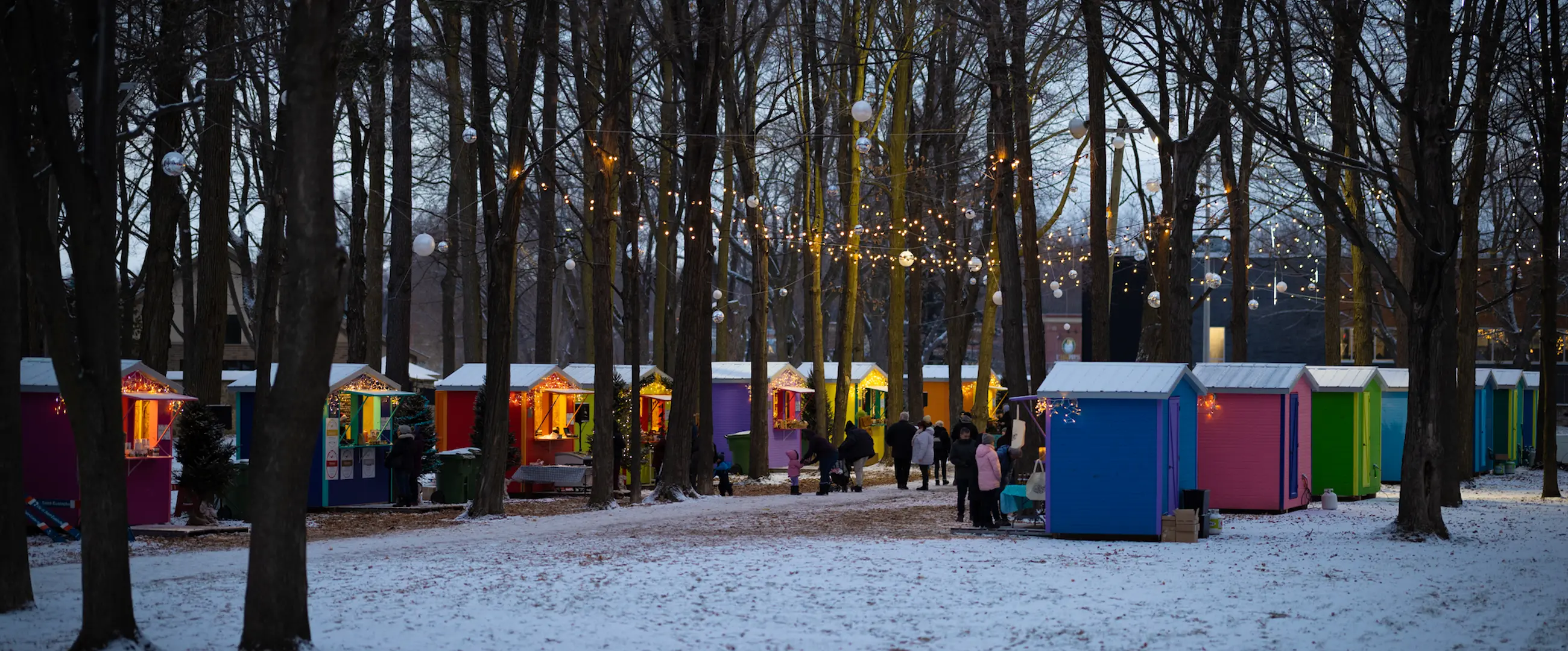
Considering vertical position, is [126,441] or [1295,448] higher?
[126,441]

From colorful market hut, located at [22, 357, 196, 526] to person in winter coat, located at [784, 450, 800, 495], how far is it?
31.0 feet

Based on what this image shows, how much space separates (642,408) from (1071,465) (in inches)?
506

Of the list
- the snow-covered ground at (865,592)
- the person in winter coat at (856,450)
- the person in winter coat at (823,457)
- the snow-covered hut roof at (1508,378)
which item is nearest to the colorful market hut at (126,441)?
the snow-covered ground at (865,592)

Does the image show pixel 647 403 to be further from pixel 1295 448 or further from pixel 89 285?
pixel 89 285

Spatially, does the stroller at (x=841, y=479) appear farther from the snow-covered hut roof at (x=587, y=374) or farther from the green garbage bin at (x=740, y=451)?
the green garbage bin at (x=740, y=451)

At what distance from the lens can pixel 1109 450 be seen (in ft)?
51.6

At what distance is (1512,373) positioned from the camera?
107 feet

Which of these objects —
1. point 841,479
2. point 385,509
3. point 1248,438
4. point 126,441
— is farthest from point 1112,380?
point 126,441

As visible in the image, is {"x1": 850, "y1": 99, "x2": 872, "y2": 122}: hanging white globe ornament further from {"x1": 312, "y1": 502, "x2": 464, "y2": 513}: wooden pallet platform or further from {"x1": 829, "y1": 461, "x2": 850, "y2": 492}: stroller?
{"x1": 312, "y1": 502, "x2": 464, "y2": 513}: wooden pallet platform

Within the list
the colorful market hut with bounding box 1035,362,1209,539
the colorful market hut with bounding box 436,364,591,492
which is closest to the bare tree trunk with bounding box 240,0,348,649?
the colorful market hut with bounding box 1035,362,1209,539

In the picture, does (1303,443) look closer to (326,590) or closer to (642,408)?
(642,408)

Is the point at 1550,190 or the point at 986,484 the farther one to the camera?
the point at 1550,190

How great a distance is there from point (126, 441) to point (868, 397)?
69.6 ft

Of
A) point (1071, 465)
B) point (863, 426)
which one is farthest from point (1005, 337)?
point (863, 426)
